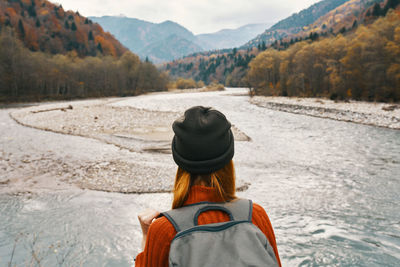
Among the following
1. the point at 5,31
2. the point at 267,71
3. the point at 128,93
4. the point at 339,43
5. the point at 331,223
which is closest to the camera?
the point at 331,223

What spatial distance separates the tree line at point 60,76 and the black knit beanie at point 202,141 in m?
49.0

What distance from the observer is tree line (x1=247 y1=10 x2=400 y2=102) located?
2967 cm

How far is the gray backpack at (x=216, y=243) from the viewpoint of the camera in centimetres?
97

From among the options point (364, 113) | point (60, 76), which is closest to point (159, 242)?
point (364, 113)

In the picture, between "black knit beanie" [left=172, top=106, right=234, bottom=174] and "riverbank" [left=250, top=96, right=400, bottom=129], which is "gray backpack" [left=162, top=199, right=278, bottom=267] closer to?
"black knit beanie" [left=172, top=106, right=234, bottom=174]

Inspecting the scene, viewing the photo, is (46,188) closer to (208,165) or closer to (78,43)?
(208,165)

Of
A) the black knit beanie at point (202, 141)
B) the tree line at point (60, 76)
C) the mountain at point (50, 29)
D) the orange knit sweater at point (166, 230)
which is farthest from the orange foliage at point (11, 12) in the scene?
the orange knit sweater at point (166, 230)

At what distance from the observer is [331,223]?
584 cm

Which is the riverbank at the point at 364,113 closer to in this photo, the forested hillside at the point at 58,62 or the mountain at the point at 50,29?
the forested hillside at the point at 58,62

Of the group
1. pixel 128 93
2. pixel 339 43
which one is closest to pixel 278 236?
pixel 339 43

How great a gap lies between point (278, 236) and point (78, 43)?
117133 mm

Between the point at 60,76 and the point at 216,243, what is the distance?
57907 millimetres

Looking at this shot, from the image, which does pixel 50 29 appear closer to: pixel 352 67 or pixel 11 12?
pixel 11 12

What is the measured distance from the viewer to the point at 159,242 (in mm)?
1072
